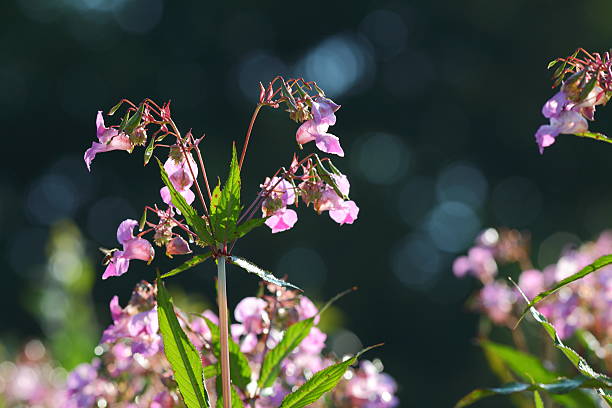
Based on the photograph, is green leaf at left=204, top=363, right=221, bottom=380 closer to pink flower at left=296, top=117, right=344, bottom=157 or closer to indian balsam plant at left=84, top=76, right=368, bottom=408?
indian balsam plant at left=84, top=76, right=368, bottom=408

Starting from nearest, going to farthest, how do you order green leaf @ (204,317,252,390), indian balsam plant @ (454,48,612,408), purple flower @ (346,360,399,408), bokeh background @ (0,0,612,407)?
indian balsam plant @ (454,48,612,408) < green leaf @ (204,317,252,390) < purple flower @ (346,360,399,408) < bokeh background @ (0,0,612,407)

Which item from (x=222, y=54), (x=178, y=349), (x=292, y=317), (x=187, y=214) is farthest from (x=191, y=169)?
(x=222, y=54)

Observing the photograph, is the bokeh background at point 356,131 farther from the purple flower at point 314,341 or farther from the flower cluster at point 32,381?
the purple flower at point 314,341

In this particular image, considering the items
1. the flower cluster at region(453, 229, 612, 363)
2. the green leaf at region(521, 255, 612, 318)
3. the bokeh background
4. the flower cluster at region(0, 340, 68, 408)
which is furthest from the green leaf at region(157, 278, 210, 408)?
the bokeh background

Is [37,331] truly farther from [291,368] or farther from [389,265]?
[291,368]

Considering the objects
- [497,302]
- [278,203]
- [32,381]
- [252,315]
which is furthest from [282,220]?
[32,381]

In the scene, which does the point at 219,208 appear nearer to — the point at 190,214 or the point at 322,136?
the point at 190,214
